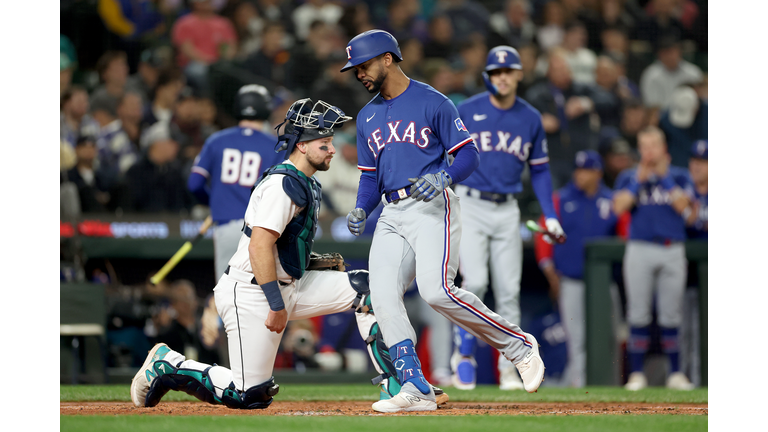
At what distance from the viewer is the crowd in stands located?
27.8 ft

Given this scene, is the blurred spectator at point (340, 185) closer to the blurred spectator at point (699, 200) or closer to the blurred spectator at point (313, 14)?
the blurred spectator at point (313, 14)

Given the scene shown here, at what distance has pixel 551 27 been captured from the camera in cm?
1056

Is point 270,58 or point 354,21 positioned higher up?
point 354,21

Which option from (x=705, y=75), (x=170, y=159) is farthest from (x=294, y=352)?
(x=705, y=75)

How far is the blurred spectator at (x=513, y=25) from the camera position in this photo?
10.2m

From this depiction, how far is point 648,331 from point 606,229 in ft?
3.31

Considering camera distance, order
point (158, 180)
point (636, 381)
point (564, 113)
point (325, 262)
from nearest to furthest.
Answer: point (325, 262)
point (636, 381)
point (158, 180)
point (564, 113)

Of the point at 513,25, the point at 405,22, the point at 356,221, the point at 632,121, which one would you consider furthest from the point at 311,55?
the point at 356,221

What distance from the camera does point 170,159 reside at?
27.7 ft

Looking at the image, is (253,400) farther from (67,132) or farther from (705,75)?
(705,75)

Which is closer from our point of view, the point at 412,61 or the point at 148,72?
the point at 148,72

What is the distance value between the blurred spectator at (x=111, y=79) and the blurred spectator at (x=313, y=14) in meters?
2.11

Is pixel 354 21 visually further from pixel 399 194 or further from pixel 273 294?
pixel 273 294

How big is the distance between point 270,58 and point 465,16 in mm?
2617
